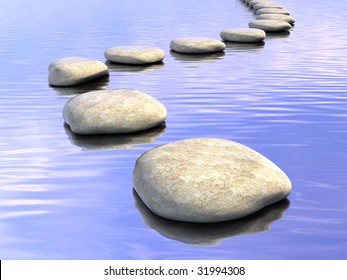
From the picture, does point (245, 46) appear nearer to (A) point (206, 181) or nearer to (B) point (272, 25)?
(B) point (272, 25)

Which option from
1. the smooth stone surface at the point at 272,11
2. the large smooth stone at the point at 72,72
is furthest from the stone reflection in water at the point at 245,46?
the smooth stone surface at the point at 272,11

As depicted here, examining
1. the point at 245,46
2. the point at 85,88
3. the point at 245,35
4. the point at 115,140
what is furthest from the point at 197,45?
the point at 115,140

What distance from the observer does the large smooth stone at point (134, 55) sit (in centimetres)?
1002

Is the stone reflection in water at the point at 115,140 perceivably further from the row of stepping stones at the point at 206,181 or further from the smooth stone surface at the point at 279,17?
the smooth stone surface at the point at 279,17

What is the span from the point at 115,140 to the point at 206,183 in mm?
2064

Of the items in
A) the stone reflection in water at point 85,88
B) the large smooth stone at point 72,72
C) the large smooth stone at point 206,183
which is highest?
the large smooth stone at point 206,183

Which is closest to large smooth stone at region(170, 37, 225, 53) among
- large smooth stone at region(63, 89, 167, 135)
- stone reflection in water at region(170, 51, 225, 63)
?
stone reflection in water at region(170, 51, 225, 63)

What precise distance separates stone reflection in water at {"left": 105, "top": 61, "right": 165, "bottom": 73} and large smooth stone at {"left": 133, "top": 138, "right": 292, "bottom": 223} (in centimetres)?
519

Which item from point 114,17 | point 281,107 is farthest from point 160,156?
point 114,17

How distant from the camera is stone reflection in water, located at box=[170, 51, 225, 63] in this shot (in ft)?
34.7

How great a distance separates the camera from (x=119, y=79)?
894cm

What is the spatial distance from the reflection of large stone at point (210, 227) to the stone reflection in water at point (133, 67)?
18.4 feet

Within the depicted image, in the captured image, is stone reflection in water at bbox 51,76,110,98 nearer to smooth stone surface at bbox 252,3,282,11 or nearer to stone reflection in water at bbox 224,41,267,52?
stone reflection in water at bbox 224,41,267,52

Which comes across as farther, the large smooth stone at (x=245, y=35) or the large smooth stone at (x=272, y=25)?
the large smooth stone at (x=272, y=25)
